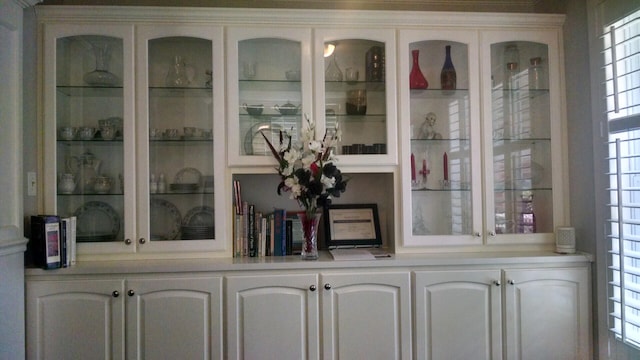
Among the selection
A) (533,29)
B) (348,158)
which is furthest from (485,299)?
(533,29)

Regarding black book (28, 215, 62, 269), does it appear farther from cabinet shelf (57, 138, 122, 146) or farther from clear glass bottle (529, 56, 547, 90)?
clear glass bottle (529, 56, 547, 90)

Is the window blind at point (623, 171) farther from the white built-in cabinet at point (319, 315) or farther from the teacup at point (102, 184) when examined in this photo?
the teacup at point (102, 184)

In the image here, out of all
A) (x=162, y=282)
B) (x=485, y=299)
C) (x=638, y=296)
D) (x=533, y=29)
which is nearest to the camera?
(x=638, y=296)

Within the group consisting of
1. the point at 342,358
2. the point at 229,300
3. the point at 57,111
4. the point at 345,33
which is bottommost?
the point at 342,358

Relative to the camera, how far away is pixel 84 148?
2.13 meters

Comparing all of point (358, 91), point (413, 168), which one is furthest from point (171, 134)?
point (413, 168)

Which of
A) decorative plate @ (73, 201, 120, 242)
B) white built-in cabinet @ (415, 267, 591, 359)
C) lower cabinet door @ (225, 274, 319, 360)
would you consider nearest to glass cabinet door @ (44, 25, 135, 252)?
decorative plate @ (73, 201, 120, 242)

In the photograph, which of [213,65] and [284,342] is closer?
[284,342]

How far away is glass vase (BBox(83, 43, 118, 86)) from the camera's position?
83.0 inches

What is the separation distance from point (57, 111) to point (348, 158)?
1.62 meters

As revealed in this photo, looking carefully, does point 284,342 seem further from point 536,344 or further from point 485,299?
point 536,344

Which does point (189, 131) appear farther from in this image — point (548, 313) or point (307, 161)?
point (548, 313)

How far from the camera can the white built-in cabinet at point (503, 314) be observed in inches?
79.0

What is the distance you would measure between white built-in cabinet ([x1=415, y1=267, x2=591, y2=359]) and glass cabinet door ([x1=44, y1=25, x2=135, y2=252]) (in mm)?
1665
